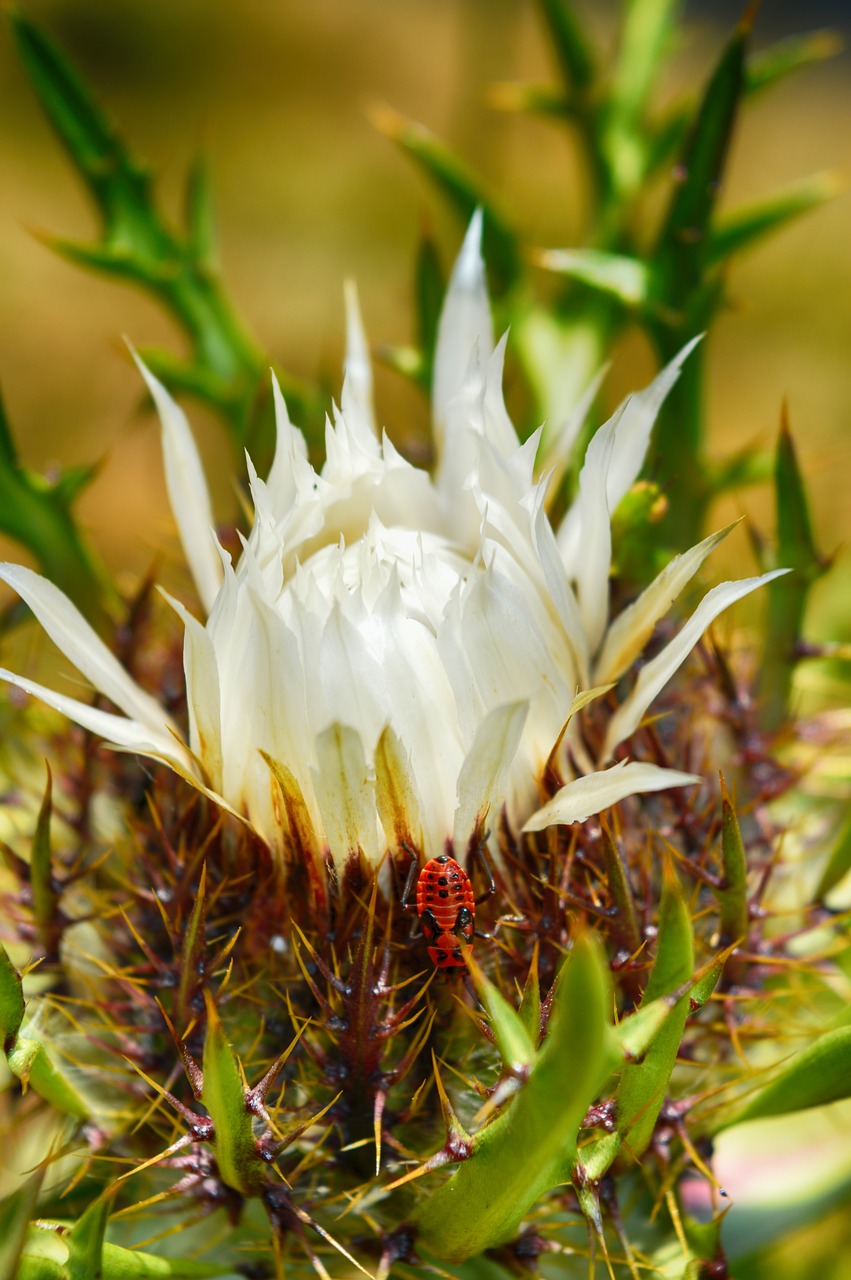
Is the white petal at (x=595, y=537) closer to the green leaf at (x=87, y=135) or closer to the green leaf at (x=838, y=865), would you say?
the green leaf at (x=838, y=865)

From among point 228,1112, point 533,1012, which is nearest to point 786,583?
point 533,1012

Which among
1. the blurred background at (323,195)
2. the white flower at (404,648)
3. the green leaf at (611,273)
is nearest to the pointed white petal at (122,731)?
the white flower at (404,648)

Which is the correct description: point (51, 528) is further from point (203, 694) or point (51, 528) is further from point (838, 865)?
point (838, 865)

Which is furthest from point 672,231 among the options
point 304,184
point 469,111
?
point 304,184

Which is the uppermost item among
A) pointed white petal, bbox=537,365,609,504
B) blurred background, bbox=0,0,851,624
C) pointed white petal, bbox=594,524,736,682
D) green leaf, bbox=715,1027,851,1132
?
blurred background, bbox=0,0,851,624

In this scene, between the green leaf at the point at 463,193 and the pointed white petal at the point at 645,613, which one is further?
the green leaf at the point at 463,193

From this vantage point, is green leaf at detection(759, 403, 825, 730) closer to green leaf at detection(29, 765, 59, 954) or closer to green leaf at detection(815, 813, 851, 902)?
green leaf at detection(815, 813, 851, 902)

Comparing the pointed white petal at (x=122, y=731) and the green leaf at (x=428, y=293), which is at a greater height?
the green leaf at (x=428, y=293)

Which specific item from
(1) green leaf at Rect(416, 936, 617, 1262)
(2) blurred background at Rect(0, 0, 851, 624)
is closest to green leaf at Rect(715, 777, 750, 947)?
(1) green leaf at Rect(416, 936, 617, 1262)
